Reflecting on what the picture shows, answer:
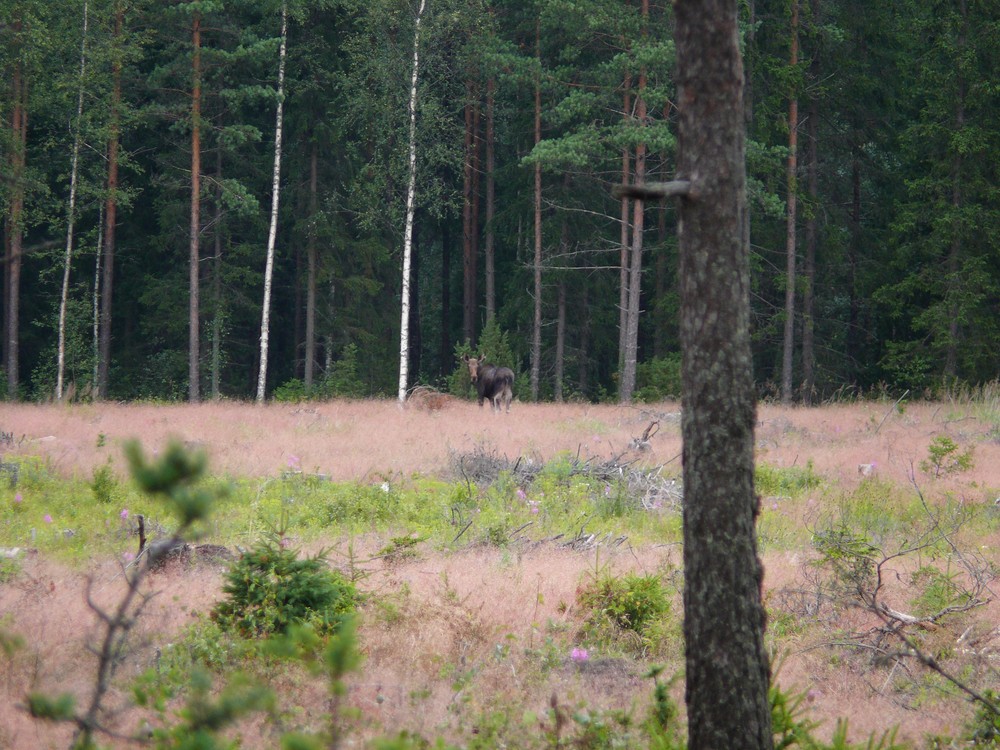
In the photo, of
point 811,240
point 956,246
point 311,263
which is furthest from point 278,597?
point 311,263

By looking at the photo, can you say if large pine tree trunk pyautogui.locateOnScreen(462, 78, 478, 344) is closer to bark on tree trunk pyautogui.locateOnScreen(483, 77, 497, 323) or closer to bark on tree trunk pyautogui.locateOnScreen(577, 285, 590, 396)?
bark on tree trunk pyautogui.locateOnScreen(483, 77, 497, 323)

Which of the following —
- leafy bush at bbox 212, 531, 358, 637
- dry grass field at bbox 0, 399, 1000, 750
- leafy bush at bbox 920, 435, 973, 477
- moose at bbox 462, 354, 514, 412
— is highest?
moose at bbox 462, 354, 514, 412

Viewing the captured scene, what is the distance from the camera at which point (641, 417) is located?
2011 cm

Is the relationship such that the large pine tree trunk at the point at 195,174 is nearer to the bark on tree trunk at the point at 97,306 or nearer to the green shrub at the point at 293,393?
the green shrub at the point at 293,393

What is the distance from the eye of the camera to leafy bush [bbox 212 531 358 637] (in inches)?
222

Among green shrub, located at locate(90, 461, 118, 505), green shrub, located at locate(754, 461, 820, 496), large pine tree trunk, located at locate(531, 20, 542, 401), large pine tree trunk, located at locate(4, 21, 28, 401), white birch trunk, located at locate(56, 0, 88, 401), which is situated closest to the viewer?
green shrub, located at locate(90, 461, 118, 505)

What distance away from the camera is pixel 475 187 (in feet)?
117

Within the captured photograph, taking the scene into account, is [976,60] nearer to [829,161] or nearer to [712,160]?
[829,161]

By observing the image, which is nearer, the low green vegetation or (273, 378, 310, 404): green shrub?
the low green vegetation

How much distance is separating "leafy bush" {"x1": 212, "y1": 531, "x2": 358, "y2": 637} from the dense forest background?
20245 millimetres

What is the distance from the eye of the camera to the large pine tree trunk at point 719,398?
391 cm

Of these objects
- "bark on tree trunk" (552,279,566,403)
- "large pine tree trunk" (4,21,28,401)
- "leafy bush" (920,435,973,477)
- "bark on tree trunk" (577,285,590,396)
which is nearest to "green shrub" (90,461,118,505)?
"leafy bush" (920,435,973,477)

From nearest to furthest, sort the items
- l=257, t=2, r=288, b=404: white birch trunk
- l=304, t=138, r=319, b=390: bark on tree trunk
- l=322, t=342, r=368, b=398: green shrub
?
l=257, t=2, r=288, b=404: white birch trunk < l=322, t=342, r=368, b=398: green shrub < l=304, t=138, r=319, b=390: bark on tree trunk

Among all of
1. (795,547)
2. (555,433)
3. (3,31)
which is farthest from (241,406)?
(795,547)
